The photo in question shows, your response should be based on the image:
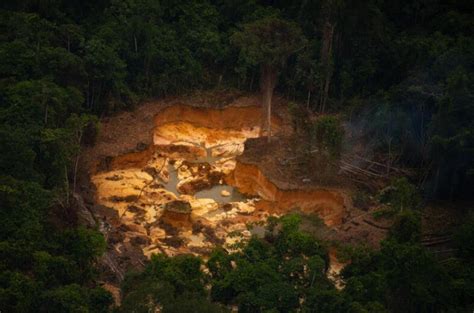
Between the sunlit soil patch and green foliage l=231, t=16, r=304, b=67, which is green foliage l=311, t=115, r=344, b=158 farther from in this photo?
green foliage l=231, t=16, r=304, b=67

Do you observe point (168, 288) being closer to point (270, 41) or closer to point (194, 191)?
point (194, 191)

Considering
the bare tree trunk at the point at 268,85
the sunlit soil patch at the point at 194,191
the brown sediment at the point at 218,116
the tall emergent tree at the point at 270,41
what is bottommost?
the sunlit soil patch at the point at 194,191

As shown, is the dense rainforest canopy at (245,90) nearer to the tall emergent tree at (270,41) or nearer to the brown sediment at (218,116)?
the tall emergent tree at (270,41)

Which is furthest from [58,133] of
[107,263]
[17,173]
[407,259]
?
[407,259]

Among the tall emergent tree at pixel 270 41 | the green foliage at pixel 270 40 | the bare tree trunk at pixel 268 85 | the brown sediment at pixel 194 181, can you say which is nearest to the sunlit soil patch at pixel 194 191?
the brown sediment at pixel 194 181

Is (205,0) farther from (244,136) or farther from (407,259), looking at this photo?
(407,259)

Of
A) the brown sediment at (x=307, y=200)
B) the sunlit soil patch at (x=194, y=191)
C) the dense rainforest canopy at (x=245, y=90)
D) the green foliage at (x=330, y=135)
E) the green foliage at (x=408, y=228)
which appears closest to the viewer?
the dense rainforest canopy at (x=245, y=90)

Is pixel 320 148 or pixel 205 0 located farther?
pixel 205 0

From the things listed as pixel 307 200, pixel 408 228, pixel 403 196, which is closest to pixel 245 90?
pixel 307 200
